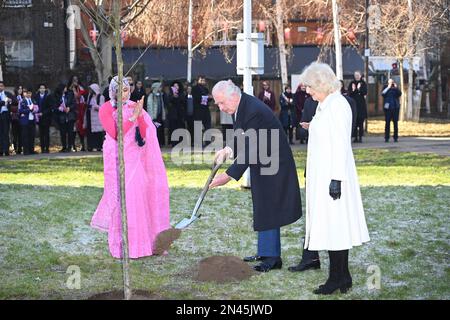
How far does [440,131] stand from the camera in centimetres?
3772

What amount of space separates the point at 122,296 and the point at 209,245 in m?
3.06

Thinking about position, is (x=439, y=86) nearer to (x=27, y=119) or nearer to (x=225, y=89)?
(x=27, y=119)

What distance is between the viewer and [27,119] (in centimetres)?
2639

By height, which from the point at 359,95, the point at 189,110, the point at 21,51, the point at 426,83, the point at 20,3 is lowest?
the point at 189,110

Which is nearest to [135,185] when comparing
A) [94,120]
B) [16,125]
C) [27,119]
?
[27,119]

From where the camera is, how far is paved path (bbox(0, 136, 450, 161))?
26.2m

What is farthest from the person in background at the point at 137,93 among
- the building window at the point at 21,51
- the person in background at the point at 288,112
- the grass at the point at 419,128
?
the building window at the point at 21,51

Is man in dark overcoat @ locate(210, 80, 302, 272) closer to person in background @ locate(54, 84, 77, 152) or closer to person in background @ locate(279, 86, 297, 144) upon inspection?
person in background @ locate(54, 84, 77, 152)

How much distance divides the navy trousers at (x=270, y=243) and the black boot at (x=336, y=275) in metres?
1.22

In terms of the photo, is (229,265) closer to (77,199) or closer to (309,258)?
(309,258)

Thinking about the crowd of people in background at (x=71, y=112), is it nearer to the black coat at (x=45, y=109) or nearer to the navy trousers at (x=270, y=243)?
the black coat at (x=45, y=109)

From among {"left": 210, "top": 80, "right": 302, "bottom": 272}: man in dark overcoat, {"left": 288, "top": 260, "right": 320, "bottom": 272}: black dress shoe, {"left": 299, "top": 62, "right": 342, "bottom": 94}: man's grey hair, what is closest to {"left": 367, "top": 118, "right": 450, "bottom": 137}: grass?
{"left": 288, "top": 260, "right": 320, "bottom": 272}: black dress shoe

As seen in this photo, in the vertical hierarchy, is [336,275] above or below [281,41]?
below

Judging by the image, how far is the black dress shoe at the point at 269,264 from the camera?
1028 centimetres
